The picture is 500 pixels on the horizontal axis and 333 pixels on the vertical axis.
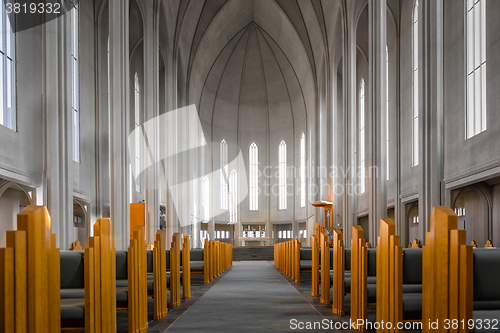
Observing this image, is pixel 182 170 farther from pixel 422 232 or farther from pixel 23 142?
pixel 422 232

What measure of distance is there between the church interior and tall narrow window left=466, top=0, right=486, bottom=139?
5 centimetres

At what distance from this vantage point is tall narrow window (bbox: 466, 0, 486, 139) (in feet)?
36.1

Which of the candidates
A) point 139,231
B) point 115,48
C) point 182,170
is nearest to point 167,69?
point 182,170

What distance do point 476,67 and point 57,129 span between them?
9.63 m

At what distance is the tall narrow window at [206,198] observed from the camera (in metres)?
30.5

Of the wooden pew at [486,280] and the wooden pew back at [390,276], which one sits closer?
the wooden pew at [486,280]

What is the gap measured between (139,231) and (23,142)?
7.10m

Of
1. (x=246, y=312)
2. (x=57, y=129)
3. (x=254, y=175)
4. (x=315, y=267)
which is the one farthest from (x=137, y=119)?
A: (x=246, y=312)

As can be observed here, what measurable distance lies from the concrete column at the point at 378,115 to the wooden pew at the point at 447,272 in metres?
9.61

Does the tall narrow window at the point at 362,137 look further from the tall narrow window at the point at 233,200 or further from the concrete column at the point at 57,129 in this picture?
the concrete column at the point at 57,129

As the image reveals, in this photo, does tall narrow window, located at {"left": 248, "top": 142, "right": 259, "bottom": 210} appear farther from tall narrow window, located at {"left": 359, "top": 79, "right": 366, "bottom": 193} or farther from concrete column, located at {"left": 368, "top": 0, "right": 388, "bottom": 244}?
concrete column, located at {"left": 368, "top": 0, "right": 388, "bottom": 244}

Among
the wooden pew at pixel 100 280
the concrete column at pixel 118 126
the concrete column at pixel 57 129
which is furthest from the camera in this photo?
the concrete column at pixel 118 126

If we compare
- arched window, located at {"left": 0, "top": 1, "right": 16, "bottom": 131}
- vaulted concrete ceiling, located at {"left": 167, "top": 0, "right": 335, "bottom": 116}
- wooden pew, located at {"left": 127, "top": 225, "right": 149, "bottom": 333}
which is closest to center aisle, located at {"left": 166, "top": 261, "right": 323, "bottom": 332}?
wooden pew, located at {"left": 127, "top": 225, "right": 149, "bottom": 333}

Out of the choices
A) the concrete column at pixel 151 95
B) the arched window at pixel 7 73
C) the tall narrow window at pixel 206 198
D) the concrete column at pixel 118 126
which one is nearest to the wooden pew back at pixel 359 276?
the concrete column at pixel 118 126
